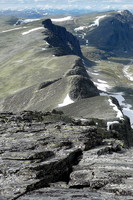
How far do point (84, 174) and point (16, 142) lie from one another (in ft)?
25.7

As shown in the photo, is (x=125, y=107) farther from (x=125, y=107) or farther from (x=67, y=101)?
(x=67, y=101)

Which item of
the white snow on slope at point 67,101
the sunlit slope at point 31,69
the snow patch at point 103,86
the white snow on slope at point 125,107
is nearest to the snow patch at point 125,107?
the white snow on slope at point 125,107

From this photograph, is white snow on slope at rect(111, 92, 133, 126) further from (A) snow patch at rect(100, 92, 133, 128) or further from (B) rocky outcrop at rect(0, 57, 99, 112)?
(B) rocky outcrop at rect(0, 57, 99, 112)

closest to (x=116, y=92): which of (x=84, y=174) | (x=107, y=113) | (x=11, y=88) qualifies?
(x=11, y=88)

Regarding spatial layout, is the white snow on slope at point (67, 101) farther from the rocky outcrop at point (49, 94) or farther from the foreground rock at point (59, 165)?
the foreground rock at point (59, 165)

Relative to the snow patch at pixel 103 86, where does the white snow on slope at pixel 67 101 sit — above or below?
above

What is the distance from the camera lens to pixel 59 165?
22.0 meters

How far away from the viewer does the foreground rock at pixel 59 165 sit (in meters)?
18.9

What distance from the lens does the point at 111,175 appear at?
20.6 meters

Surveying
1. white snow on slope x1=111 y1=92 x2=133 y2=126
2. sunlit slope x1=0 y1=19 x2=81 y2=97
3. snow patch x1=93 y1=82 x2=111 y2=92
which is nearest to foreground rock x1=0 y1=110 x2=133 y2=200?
white snow on slope x1=111 y1=92 x2=133 y2=126

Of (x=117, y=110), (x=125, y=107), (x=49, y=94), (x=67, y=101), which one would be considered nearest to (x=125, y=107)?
(x=125, y=107)

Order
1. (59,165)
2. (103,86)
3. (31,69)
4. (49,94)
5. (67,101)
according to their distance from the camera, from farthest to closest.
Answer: (103,86) < (31,69) < (49,94) < (67,101) < (59,165)

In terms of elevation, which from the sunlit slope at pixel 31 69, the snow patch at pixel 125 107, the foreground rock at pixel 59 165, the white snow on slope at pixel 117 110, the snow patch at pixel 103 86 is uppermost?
the foreground rock at pixel 59 165

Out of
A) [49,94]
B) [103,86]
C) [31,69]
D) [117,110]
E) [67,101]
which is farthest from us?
[103,86]
